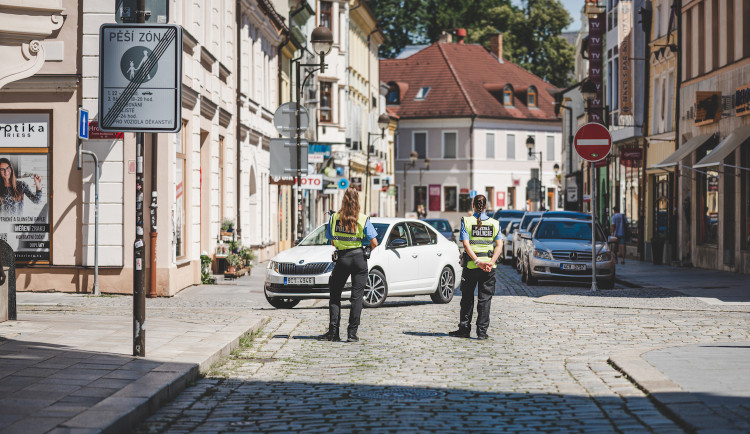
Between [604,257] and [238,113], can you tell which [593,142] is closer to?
[604,257]

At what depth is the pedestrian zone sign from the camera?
36.8 ft

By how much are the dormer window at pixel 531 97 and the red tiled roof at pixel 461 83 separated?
0.31m

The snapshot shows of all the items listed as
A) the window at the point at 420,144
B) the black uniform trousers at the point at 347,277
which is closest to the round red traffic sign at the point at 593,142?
the black uniform trousers at the point at 347,277

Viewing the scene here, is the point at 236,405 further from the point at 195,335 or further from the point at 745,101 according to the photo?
the point at 745,101

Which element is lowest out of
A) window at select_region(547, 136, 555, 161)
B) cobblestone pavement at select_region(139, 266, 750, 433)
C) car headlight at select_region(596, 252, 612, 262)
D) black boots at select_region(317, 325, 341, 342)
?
cobblestone pavement at select_region(139, 266, 750, 433)

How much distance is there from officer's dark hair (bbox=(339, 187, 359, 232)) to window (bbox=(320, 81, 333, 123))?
135 feet

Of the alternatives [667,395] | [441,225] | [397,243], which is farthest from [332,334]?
[441,225]

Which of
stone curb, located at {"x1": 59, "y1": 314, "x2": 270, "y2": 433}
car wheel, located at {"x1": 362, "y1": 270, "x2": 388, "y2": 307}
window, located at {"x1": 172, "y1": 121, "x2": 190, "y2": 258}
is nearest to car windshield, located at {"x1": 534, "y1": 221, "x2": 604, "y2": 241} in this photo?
window, located at {"x1": 172, "y1": 121, "x2": 190, "y2": 258}

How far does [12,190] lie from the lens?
20734 millimetres

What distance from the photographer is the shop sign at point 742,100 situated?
92.6ft

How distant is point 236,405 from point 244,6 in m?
24.1

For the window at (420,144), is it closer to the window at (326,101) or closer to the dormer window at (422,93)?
the dormer window at (422,93)

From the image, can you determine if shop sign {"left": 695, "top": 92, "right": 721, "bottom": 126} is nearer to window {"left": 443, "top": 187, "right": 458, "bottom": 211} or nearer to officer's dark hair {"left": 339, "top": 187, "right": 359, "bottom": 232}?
officer's dark hair {"left": 339, "top": 187, "right": 359, "bottom": 232}

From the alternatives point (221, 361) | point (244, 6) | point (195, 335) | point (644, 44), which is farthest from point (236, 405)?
point (644, 44)
